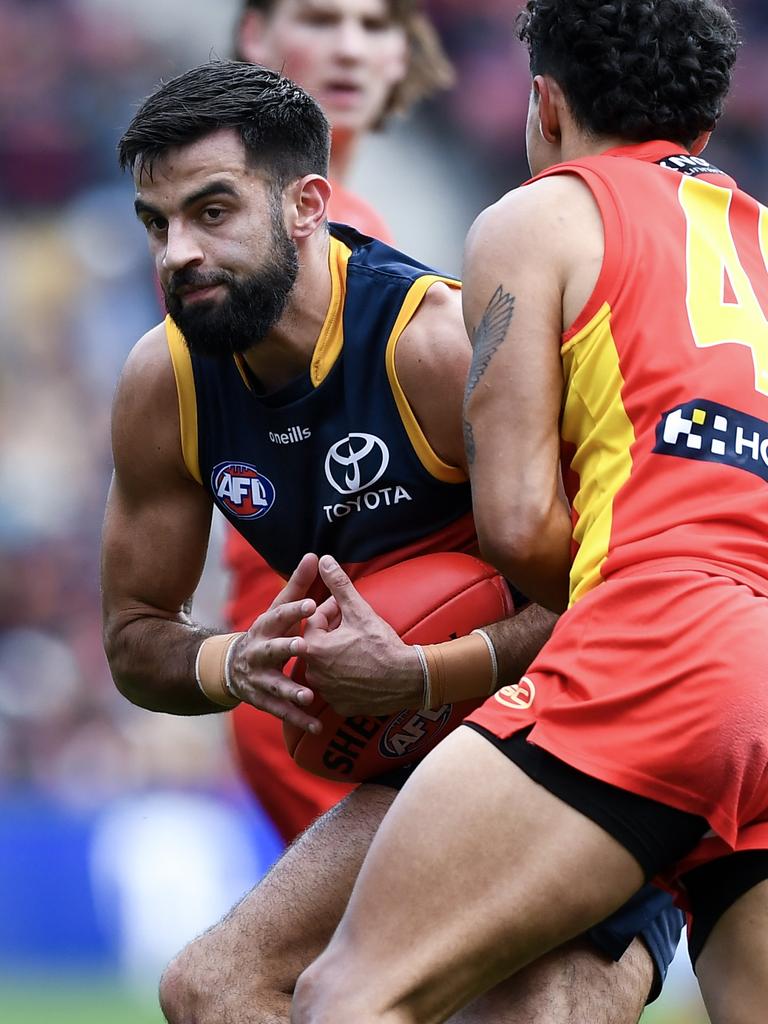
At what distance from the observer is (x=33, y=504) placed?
29.8 ft

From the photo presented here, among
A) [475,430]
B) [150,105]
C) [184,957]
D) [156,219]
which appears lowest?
[184,957]

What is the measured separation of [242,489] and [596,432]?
3.87 feet

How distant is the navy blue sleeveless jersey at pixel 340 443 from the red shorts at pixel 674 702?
94 centimetres

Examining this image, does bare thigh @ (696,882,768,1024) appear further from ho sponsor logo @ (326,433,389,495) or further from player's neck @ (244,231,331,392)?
player's neck @ (244,231,331,392)

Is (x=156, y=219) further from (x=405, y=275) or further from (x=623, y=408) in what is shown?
(x=623, y=408)

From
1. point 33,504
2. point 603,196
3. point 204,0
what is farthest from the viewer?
point 204,0

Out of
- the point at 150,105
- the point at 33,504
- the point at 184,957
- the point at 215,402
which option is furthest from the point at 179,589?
the point at 33,504

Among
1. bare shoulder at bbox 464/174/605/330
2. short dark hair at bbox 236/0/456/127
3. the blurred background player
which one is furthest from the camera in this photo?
short dark hair at bbox 236/0/456/127

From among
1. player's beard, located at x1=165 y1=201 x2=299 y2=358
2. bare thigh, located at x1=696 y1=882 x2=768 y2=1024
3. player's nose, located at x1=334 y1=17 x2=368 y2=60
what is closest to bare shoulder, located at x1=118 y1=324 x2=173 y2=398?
player's beard, located at x1=165 y1=201 x2=299 y2=358

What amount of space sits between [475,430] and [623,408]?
303mm

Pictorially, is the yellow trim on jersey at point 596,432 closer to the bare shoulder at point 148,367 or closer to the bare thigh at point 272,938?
the bare thigh at point 272,938

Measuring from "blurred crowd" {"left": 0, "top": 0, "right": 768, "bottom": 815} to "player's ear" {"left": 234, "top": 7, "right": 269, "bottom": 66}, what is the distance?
2.65 metres

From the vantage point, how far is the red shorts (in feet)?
8.84

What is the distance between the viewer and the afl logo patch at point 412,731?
3.63 metres
